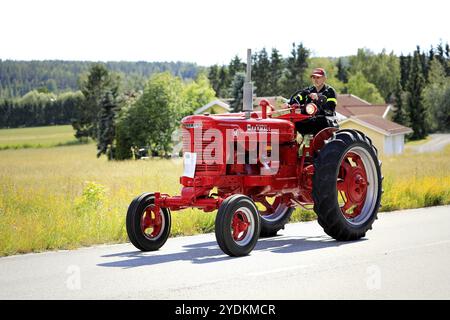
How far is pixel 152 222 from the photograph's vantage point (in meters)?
10.3

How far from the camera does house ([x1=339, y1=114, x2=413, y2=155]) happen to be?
68438 millimetres

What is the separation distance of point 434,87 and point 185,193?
92.3 m

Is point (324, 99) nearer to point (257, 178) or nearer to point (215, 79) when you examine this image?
point (257, 178)

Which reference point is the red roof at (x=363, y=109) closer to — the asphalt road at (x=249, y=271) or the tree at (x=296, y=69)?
the tree at (x=296, y=69)

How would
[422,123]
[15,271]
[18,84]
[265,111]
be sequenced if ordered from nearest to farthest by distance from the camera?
[15,271]
[265,111]
[18,84]
[422,123]

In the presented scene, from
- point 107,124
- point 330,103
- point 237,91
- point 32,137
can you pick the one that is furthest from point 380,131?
point 330,103

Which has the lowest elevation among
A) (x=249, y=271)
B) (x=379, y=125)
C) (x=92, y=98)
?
(x=379, y=125)

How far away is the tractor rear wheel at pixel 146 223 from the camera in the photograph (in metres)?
9.95

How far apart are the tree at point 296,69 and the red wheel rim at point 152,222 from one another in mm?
84011

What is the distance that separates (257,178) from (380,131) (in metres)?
59.7

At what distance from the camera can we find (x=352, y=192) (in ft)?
37.3

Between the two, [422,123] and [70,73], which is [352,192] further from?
[70,73]

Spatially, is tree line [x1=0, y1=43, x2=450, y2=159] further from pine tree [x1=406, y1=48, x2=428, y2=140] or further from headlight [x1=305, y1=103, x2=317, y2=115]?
headlight [x1=305, y1=103, x2=317, y2=115]

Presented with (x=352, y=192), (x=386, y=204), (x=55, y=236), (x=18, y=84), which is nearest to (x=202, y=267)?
(x=55, y=236)
